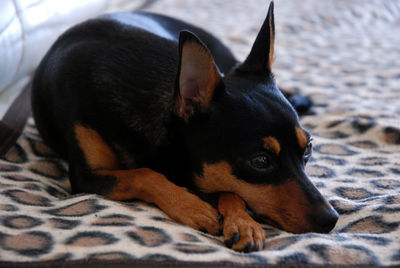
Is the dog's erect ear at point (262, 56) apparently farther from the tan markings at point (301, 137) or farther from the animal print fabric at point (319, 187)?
the animal print fabric at point (319, 187)

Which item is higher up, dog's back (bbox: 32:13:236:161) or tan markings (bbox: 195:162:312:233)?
dog's back (bbox: 32:13:236:161)

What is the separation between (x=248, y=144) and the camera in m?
1.78

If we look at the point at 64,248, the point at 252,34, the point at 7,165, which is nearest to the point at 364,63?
the point at 252,34

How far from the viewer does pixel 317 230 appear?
1.69m

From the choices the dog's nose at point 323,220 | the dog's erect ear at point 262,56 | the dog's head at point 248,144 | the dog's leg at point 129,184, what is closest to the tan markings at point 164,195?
the dog's leg at point 129,184

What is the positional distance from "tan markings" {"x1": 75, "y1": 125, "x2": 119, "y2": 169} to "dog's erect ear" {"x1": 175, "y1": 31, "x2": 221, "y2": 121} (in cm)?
36

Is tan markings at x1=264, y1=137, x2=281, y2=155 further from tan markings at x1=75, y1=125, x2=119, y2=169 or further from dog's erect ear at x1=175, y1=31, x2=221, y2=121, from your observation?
tan markings at x1=75, y1=125, x2=119, y2=169

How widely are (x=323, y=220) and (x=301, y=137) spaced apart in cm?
32

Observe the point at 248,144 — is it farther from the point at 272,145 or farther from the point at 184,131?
the point at 184,131

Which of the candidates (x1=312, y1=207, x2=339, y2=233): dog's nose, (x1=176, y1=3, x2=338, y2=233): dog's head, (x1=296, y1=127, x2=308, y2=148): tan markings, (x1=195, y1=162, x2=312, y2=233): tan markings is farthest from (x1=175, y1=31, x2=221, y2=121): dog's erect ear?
(x1=312, y1=207, x2=339, y2=233): dog's nose

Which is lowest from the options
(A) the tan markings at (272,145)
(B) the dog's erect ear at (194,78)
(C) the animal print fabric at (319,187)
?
(C) the animal print fabric at (319,187)

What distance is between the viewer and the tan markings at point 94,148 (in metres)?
2.05

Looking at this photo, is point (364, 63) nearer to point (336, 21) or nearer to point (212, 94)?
point (336, 21)

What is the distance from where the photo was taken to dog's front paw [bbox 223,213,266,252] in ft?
5.22
